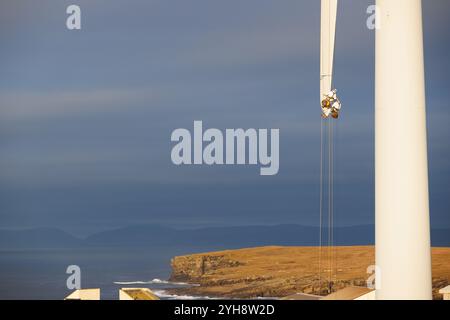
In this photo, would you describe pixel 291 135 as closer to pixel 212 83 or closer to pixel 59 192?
pixel 212 83

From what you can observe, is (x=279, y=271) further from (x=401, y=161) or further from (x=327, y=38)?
(x=401, y=161)

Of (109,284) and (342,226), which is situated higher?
(342,226)

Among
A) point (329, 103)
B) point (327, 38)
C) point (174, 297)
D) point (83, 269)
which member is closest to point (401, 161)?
point (329, 103)

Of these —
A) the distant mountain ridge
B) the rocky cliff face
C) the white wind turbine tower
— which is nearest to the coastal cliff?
the rocky cliff face

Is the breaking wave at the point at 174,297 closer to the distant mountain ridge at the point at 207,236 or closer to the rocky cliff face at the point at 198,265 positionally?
the rocky cliff face at the point at 198,265

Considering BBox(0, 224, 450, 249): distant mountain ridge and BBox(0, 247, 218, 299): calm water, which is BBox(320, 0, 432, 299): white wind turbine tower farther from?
BBox(0, 224, 450, 249): distant mountain ridge

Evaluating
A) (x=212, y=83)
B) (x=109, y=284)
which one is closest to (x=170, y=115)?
(x=212, y=83)

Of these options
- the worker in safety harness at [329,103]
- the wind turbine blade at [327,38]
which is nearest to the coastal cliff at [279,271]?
the wind turbine blade at [327,38]
